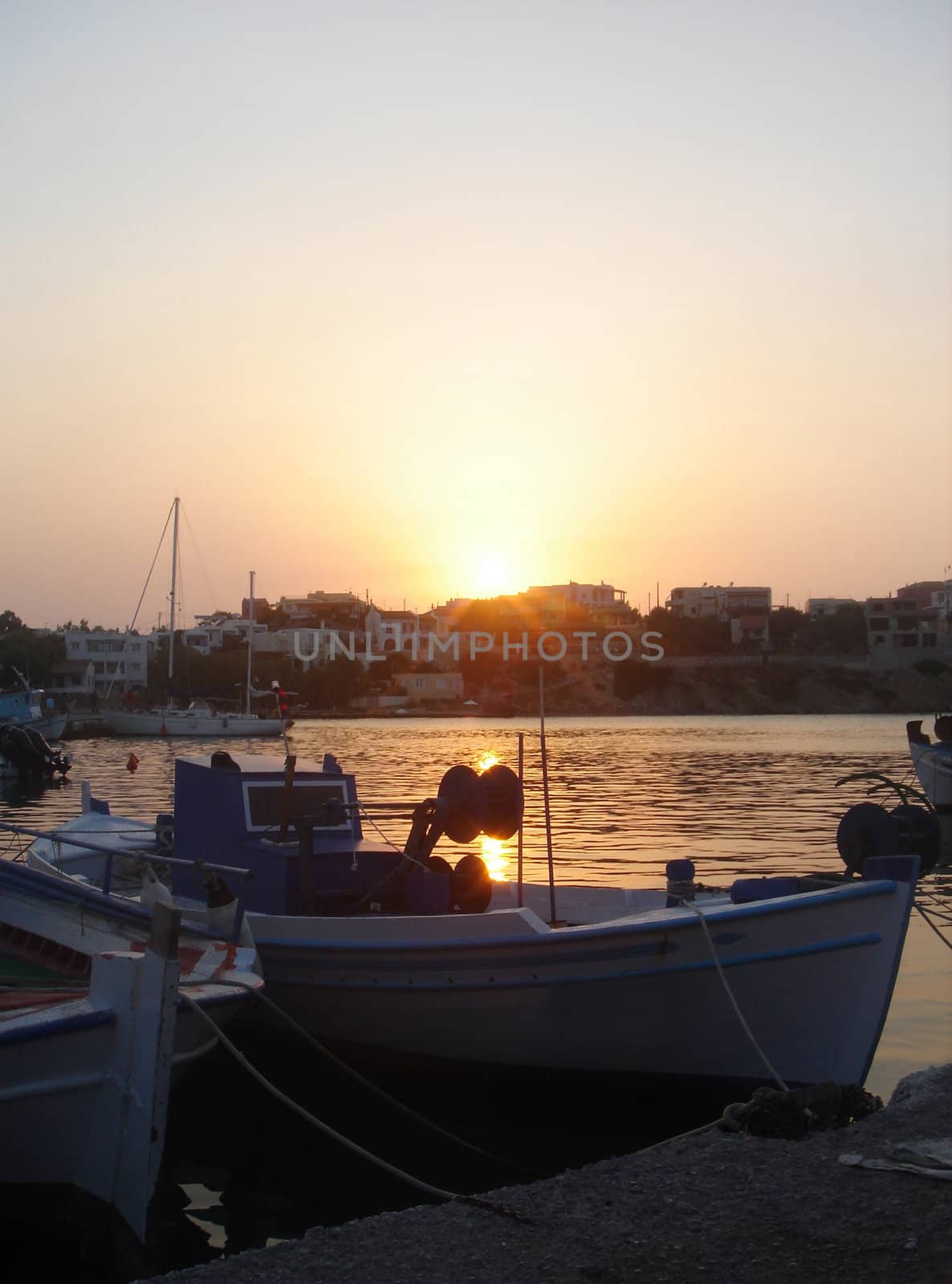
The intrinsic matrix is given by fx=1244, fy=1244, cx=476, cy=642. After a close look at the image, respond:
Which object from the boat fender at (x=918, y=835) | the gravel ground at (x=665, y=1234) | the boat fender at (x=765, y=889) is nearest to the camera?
the gravel ground at (x=665, y=1234)

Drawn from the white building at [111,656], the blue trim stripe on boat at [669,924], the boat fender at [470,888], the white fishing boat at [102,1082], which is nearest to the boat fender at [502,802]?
the boat fender at [470,888]

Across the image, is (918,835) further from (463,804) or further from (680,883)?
(463,804)

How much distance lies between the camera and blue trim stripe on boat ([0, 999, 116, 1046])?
282 inches

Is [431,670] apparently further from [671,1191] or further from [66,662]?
[671,1191]

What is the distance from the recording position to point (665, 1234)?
5527 mm

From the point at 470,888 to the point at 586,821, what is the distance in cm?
1995

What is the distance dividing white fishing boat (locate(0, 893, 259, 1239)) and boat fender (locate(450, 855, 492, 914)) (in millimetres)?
4276

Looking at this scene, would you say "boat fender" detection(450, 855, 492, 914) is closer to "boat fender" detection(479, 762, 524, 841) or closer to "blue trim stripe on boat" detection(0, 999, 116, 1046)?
"boat fender" detection(479, 762, 524, 841)

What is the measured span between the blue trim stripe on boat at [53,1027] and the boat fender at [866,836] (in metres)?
5.90

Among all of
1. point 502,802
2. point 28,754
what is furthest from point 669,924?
point 28,754

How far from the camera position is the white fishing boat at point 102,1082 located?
23.2 feet

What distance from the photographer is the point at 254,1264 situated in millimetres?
5336

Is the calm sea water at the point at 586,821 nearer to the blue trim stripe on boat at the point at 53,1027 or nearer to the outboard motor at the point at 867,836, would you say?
the blue trim stripe on boat at the point at 53,1027

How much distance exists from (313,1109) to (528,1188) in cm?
421
